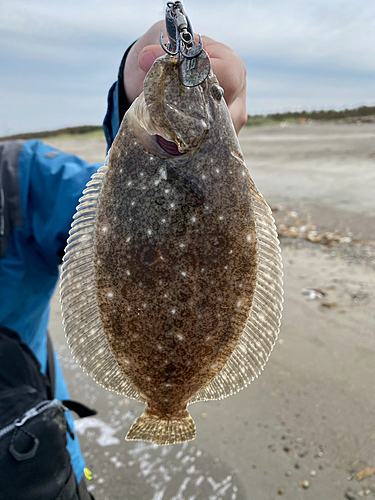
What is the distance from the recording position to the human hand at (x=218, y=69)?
5.82 feet

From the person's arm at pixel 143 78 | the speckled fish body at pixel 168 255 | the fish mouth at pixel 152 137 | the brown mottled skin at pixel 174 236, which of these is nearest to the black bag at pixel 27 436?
the speckled fish body at pixel 168 255

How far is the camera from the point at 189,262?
1456 mm

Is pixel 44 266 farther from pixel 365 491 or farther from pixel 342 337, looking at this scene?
pixel 342 337

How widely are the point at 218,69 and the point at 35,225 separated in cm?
182

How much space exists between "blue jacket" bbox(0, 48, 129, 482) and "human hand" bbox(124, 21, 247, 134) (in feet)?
3.21

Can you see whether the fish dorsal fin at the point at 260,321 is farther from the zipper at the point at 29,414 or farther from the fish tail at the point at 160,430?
the zipper at the point at 29,414

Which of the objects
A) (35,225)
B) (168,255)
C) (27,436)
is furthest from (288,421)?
(168,255)

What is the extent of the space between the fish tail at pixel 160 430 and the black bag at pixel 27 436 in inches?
26.0

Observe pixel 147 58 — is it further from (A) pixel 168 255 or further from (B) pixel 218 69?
(A) pixel 168 255

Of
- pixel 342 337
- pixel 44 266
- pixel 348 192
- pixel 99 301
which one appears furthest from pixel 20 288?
pixel 348 192

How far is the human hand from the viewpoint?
177cm

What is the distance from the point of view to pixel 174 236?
1430 millimetres

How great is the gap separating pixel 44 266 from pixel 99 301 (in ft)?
5.70

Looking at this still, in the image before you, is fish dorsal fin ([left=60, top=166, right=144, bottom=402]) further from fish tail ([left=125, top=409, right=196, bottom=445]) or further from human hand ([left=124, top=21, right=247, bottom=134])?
human hand ([left=124, top=21, right=247, bottom=134])
